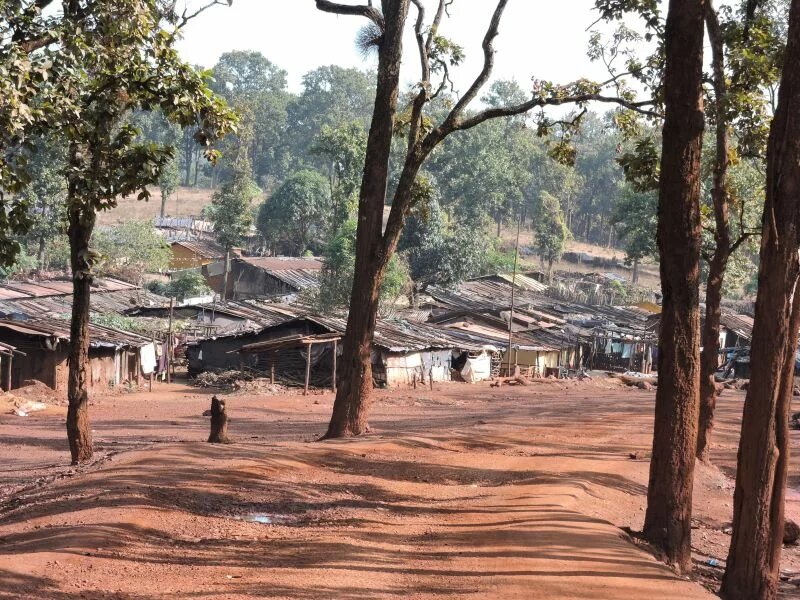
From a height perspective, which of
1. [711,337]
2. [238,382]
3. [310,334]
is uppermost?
[711,337]

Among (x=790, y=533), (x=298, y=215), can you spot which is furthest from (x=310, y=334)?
(x=298, y=215)

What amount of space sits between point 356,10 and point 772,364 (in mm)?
10707

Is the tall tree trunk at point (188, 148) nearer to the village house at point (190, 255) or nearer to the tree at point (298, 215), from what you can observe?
the tree at point (298, 215)

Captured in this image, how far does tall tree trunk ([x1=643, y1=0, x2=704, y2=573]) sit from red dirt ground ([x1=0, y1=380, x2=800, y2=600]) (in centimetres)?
56

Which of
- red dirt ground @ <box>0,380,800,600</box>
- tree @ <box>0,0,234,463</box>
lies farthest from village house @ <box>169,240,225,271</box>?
tree @ <box>0,0,234,463</box>

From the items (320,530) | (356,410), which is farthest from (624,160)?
(320,530)

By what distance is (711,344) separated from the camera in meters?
15.9

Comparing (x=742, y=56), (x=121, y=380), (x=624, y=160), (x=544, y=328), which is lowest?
(x=121, y=380)

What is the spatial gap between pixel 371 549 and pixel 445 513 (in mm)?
2153

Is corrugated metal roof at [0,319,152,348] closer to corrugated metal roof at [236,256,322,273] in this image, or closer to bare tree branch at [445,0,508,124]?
bare tree branch at [445,0,508,124]

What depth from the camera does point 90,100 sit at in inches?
501

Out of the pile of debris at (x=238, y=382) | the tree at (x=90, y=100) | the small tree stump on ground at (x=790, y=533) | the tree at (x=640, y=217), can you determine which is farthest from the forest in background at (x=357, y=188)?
the pile of debris at (x=238, y=382)

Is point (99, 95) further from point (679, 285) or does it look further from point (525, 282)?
point (525, 282)

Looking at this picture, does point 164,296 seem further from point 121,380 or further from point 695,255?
point 695,255
